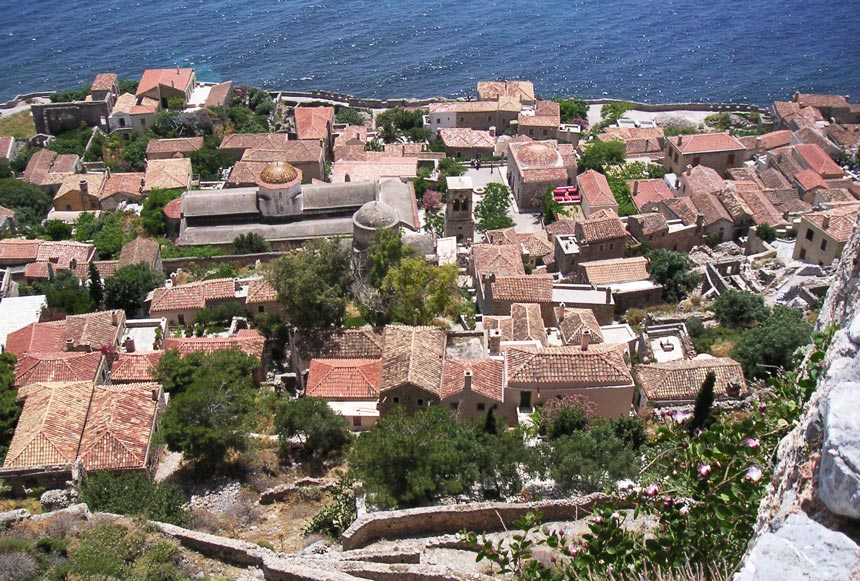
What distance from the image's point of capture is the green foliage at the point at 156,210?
52.2m

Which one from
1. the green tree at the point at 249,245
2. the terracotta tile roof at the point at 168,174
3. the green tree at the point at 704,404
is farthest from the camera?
the terracotta tile roof at the point at 168,174

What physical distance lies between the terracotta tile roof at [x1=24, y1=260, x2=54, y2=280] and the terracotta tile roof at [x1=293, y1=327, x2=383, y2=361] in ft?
60.4

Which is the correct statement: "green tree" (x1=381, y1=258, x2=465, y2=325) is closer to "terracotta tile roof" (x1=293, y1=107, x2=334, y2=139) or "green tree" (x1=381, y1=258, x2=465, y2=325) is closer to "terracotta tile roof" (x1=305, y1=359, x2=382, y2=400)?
"terracotta tile roof" (x1=305, y1=359, x2=382, y2=400)

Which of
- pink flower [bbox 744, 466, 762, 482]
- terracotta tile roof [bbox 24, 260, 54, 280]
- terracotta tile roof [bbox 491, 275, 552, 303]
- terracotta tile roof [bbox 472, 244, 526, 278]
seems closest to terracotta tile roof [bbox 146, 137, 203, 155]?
terracotta tile roof [bbox 24, 260, 54, 280]

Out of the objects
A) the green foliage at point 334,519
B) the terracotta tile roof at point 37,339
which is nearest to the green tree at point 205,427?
A: the green foliage at point 334,519

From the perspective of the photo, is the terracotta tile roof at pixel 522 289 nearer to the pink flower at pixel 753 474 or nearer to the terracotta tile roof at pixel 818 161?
the pink flower at pixel 753 474

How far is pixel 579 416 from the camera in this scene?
86.6 ft

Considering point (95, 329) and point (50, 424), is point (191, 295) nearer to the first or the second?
point (95, 329)

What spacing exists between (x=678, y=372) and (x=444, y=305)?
10107 mm

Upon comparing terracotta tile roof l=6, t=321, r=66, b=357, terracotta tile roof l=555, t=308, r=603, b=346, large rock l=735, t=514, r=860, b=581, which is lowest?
terracotta tile roof l=555, t=308, r=603, b=346

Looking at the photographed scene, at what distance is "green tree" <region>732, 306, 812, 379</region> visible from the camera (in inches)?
1233

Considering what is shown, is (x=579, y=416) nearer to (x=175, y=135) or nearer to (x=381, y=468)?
(x=381, y=468)

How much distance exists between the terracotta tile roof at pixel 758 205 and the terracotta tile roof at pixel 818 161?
634cm

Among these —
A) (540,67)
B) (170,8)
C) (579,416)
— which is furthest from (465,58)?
(579,416)
